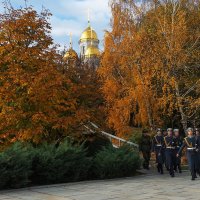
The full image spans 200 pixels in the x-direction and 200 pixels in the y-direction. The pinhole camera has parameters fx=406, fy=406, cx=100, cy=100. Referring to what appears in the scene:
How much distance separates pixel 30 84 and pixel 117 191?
4837 mm

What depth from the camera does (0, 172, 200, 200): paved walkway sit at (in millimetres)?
10336

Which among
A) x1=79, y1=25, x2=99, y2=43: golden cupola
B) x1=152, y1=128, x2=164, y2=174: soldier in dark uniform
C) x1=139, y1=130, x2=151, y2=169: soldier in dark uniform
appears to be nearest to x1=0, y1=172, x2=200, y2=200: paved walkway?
x1=152, y1=128, x2=164, y2=174: soldier in dark uniform

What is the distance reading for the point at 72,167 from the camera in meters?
13.5

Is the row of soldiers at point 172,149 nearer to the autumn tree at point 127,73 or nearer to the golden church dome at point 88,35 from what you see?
the autumn tree at point 127,73

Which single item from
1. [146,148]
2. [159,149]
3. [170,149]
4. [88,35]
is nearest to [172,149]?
[170,149]

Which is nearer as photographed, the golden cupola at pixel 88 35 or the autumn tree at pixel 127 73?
the autumn tree at pixel 127 73

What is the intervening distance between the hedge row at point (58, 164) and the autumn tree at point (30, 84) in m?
0.87

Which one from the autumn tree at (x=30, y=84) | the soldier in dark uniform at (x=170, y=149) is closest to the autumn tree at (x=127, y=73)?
the soldier in dark uniform at (x=170, y=149)

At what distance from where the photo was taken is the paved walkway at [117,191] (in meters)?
10.3

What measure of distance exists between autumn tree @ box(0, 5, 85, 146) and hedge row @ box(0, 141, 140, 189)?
87 cm

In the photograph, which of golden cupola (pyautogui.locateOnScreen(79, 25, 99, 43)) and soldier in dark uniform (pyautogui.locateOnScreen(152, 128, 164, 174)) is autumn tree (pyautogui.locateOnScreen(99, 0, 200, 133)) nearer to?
soldier in dark uniform (pyautogui.locateOnScreen(152, 128, 164, 174))

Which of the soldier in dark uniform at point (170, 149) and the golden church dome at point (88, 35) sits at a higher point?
the golden church dome at point (88, 35)

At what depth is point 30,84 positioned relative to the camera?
13.8 metres

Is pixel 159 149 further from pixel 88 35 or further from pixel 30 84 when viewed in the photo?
pixel 88 35
